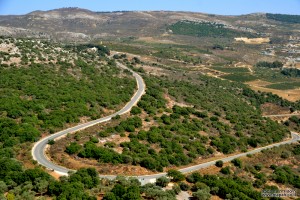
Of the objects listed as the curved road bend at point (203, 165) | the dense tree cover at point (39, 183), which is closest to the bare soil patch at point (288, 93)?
the curved road bend at point (203, 165)

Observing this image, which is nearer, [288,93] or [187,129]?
[187,129]

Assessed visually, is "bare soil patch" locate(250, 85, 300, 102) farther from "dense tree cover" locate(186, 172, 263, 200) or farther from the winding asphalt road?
"dense tree cover" locate(186, 172, 263, 200)

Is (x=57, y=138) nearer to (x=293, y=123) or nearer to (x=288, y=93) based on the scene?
(x=293, y=123)

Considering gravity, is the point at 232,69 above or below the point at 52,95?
below

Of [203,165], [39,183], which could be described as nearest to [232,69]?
[203,165]

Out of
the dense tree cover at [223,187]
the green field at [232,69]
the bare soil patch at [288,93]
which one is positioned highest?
the green field at [232,69]

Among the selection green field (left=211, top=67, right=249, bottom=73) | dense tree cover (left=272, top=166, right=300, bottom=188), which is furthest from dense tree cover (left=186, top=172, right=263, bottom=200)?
green field (left=211, top=67, right=249, bottom=73)

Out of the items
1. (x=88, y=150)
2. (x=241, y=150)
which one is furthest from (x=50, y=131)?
(x=241, y=150)

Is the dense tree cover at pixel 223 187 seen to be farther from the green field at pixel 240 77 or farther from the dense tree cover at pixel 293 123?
the green field at pixel 240 77

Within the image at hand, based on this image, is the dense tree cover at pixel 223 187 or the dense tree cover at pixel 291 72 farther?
the dense tree cover at pixel 291 72

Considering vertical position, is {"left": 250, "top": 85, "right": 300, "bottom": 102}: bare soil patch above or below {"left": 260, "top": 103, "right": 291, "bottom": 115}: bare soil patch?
above

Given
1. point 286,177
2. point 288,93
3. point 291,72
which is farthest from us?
point 291,72
